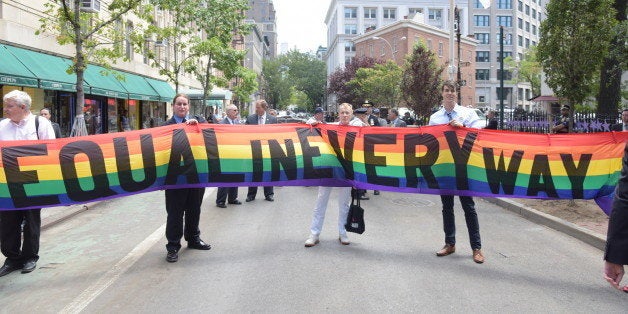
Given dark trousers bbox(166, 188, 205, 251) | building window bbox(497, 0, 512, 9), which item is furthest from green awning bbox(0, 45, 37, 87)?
building window bbox(497, 0, 512, 9)

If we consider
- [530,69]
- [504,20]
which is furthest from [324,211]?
[504,20]

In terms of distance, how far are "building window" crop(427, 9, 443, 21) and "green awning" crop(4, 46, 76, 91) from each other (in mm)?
86347

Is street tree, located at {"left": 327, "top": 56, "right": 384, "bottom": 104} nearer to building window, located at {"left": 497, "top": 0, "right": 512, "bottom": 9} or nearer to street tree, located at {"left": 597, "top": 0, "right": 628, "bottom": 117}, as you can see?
street tree, located at {"left": 597, "top": 0, "right": 628, "bottom": 117}

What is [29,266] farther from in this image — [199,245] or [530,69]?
[530,69]

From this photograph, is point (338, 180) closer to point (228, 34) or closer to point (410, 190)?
point (410, 190)

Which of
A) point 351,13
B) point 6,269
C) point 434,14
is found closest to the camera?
point 6,269

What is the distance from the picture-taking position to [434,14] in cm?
9706

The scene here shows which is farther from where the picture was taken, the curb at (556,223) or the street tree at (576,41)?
the street tree at (576,41)

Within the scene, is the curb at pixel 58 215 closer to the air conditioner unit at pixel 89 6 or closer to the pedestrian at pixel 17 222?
the pedestrian at pixel 17 222

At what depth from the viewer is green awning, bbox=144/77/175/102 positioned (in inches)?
1266

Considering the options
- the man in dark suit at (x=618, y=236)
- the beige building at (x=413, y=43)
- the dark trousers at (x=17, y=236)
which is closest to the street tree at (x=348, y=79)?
the beige building at (x=413, y=43)

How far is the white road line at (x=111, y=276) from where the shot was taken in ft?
15.1

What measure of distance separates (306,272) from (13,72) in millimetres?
13884

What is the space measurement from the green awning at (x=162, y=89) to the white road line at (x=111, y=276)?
2636 centimetres
